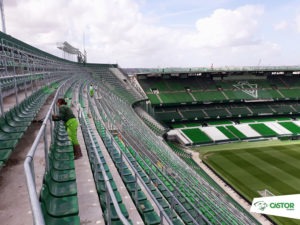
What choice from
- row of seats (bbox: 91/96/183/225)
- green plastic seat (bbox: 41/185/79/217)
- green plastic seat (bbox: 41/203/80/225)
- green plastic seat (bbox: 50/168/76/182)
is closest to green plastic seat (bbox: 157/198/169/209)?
row of seats (bbox: 91/96/183/225)

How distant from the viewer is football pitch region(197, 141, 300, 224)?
61.6ft

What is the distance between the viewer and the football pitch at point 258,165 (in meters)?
18.8

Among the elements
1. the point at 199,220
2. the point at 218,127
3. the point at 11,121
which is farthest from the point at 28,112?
the point at 218,127

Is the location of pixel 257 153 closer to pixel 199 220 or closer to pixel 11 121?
pixel 199 220

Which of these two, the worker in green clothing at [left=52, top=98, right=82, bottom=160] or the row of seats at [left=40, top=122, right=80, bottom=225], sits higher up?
the worker in green clothing at [left=52, top=98, right=82, bottom=160]

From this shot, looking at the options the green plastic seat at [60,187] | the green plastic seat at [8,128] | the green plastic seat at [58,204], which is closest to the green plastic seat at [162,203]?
the green plastic seat at [60,187]

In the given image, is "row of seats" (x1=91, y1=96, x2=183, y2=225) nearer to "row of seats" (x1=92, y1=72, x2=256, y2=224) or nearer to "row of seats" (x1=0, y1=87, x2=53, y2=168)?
"row of seats" (x1=92, y1=72, x2=256, y2=224)

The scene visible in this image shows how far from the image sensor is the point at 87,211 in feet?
11.3

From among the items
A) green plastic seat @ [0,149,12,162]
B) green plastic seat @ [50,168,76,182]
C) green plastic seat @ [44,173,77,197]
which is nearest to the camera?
green plastic seat @ [44,173,77,197]

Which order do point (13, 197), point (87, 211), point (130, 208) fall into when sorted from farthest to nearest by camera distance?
point (130, 208) → point (87, 211) → point (13, 197)

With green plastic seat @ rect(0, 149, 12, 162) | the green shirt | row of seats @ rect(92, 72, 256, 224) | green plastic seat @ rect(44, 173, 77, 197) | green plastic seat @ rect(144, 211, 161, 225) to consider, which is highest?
the green shirt

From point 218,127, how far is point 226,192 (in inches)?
691

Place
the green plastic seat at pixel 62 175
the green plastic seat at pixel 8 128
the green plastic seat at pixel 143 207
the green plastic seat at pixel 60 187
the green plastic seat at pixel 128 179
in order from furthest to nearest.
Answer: the green plastic seat at pixel 128 179, the green plastic seat at pixel 8 128, the green plastic seat at pixel 143 207, the green plastic seat at pixel 62 175, the green plastic seat at pixel 60 187

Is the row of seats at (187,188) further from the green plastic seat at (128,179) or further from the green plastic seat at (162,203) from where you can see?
the green plastic seat at (128,179)
